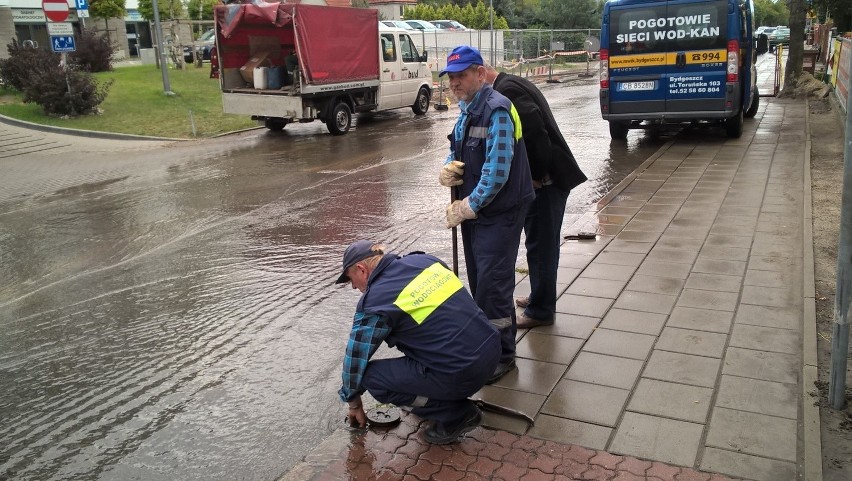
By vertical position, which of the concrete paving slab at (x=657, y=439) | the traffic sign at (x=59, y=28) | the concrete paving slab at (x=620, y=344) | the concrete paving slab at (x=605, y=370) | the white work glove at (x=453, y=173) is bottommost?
the concrete paving slab at (x=657, y=439)

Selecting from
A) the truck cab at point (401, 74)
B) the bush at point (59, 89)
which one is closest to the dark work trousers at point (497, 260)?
the truck cab at point (401, 74)

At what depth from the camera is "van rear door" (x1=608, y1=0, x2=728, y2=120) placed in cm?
1155

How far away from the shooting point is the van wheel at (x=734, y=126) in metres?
12.3

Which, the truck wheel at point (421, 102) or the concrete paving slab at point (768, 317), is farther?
the truck wheel at point (421, 102)

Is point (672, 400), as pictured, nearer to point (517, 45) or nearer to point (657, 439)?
point (657, 439)

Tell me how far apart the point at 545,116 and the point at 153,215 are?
6.16 meters

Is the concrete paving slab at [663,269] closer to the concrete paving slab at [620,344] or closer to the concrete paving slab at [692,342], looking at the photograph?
the concrete paving slab at [692,342]

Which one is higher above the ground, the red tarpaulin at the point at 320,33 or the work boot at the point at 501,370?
the red tarpaulin at the point at 320,33

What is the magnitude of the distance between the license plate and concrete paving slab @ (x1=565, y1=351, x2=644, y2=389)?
885 cm

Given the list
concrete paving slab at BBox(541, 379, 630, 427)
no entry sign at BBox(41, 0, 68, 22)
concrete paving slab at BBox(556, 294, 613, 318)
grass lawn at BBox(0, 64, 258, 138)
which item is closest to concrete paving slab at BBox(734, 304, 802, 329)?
concrete paving slab at BBox(556, 294, 613, 318)

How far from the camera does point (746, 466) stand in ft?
10.6

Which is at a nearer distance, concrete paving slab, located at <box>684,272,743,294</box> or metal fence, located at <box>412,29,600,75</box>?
concrete paving slab, located at <box>684,272,743,294</box>

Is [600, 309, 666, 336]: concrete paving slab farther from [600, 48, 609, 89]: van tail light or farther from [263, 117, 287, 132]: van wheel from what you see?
[263, 117, 287, 132]: van wheel

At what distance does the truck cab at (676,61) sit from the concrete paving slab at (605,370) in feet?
28.4
